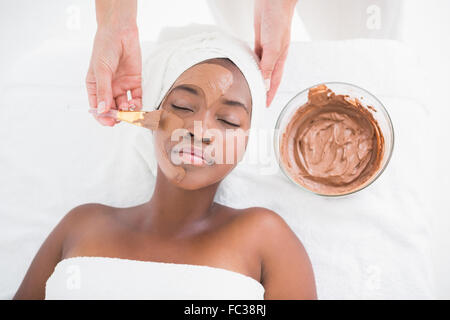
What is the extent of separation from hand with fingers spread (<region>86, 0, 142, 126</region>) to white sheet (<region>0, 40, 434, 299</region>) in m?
0.21

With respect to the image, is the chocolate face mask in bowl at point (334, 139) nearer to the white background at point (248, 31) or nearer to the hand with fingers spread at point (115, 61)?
the white background at point (248, 31)

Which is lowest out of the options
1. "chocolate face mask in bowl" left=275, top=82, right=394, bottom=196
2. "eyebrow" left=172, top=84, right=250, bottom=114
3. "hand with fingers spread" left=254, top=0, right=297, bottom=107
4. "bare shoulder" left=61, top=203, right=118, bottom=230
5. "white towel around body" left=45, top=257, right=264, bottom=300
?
"white towel around body" left=45, top=257, right=264, bottom=300

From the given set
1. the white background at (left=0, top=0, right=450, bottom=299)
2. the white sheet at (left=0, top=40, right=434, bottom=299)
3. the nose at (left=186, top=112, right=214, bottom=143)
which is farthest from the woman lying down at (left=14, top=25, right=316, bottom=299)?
the white background at (left=0, top=0, right=450, bottom=299)

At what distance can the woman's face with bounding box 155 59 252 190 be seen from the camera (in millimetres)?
954

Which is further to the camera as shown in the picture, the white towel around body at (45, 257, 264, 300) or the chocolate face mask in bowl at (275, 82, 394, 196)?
the chocolate face mask in bowl at (275, 82, 394, 196)

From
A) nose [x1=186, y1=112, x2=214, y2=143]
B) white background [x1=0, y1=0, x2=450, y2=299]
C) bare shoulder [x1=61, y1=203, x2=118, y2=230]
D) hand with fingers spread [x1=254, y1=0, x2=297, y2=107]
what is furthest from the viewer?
white background [x1=0, y1=0, x2=450, y2=299]

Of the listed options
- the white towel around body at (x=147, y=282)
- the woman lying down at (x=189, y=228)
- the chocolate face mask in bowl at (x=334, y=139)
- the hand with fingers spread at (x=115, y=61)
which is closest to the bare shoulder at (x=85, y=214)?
the woman lying down at (x=189, y=228)

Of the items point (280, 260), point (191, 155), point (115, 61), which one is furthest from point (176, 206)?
point (115, 61)

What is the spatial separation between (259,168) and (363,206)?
355mm

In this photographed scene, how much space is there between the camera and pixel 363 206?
4.02 ft

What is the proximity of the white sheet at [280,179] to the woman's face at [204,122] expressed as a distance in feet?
1.00

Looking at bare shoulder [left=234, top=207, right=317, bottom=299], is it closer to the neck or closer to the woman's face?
the neck

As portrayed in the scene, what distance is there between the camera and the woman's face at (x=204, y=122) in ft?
3.13

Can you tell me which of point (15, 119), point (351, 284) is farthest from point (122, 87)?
point (351, 284)
